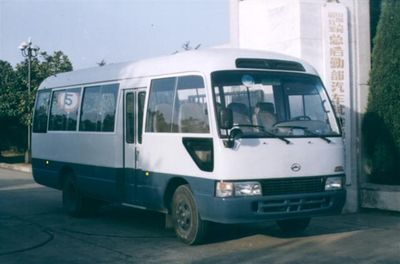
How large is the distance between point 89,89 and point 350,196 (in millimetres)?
5653

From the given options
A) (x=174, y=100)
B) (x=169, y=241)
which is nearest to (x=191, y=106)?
(x=174, y=100)

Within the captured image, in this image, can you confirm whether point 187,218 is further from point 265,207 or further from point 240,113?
point 240,113

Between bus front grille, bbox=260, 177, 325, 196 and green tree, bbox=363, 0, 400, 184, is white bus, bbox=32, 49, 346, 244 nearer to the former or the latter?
bus front grille, bbox=260, 177, 325, 196

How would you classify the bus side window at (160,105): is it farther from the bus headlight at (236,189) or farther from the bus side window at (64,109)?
the bus side window at (64,109)

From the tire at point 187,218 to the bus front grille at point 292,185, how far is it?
3.56 feet

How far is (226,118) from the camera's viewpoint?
8195 millimetres

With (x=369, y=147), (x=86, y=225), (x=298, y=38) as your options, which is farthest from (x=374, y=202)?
(x=86, y=225)

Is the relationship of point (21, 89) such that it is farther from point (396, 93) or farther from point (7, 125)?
point (396, 93)

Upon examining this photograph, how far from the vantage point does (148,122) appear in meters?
9.95

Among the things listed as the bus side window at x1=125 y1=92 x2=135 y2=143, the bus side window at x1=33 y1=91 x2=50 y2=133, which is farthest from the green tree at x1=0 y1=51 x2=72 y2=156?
the bus side window at x1=125 y1=92 x2=135 y2=143

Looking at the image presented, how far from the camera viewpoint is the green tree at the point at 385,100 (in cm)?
1238

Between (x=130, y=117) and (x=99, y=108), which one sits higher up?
(x=99, y=108)

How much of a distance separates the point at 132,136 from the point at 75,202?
2715 millimetres

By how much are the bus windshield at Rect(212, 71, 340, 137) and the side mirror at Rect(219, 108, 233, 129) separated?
0.38 feet
